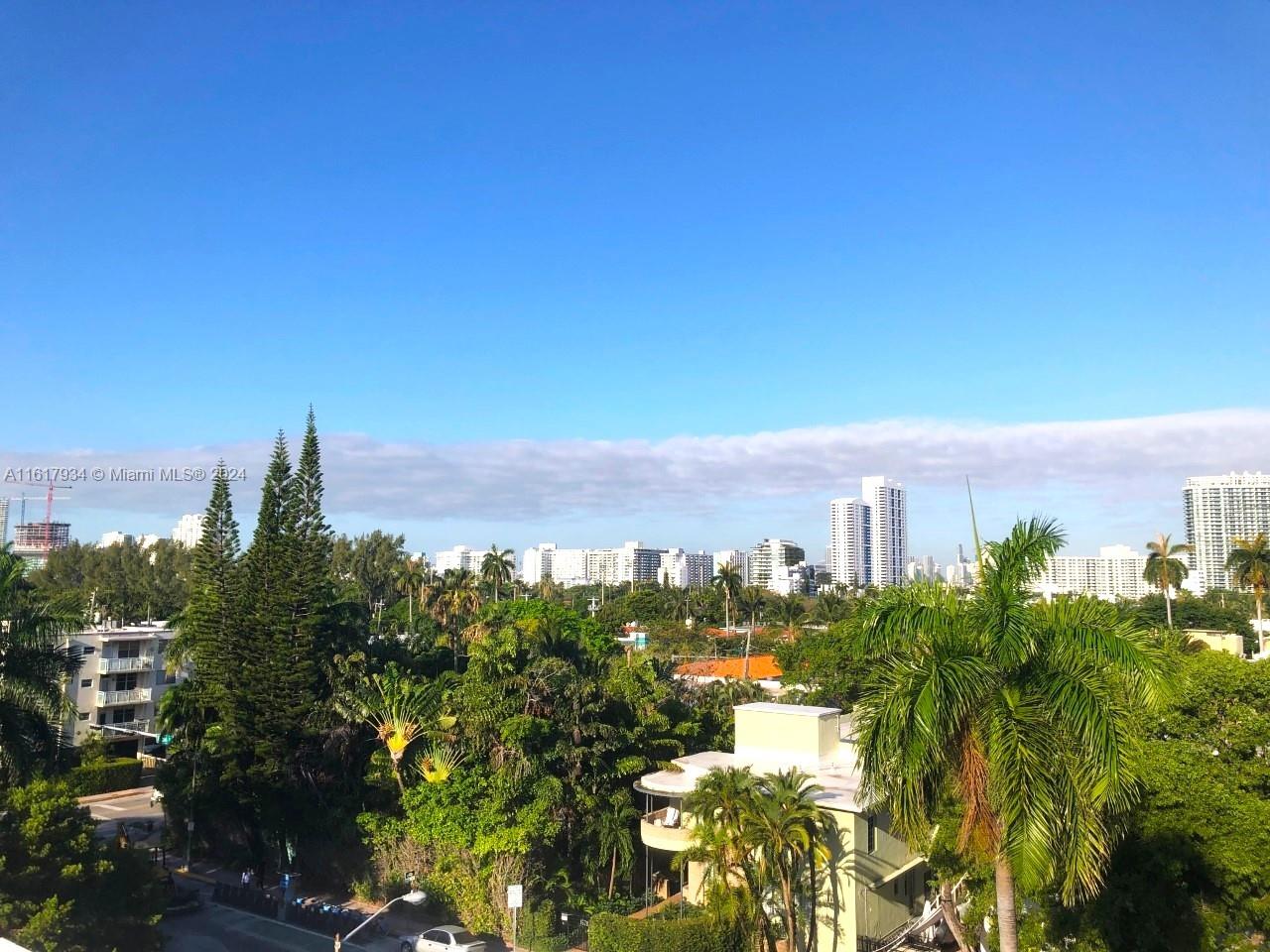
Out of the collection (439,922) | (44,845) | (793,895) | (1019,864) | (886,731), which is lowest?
(439,922)

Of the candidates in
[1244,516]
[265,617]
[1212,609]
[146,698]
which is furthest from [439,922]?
[1244,516]

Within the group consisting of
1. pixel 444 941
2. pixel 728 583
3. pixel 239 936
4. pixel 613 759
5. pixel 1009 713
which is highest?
pixel 1009 713

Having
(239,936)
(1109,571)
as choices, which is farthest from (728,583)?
(1109,571)

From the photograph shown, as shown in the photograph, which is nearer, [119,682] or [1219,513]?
[119,682]

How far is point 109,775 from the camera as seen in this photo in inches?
1394

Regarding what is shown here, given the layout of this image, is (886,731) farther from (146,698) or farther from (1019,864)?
(146,698)

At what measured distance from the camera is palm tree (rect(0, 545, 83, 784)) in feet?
56.1

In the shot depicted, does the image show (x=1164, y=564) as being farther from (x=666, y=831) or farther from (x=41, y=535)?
(x=41, y=535)

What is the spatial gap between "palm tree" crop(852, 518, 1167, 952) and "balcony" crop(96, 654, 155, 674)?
39.4m

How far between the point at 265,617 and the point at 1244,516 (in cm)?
17119

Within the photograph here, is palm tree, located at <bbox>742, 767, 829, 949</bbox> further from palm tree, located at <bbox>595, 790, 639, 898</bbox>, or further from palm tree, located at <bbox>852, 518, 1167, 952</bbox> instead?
palm tree, located at <bbox>852, 518, 1167, 952</bbox>

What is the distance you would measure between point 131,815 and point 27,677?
17.6 meters

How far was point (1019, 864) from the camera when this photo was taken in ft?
26.1

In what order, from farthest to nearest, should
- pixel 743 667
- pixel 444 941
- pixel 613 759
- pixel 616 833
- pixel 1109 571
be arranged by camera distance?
pixel 1109 571 → pixel 743 667 → pixel 613 759 → pixel 616 833 → pixel 444 941
